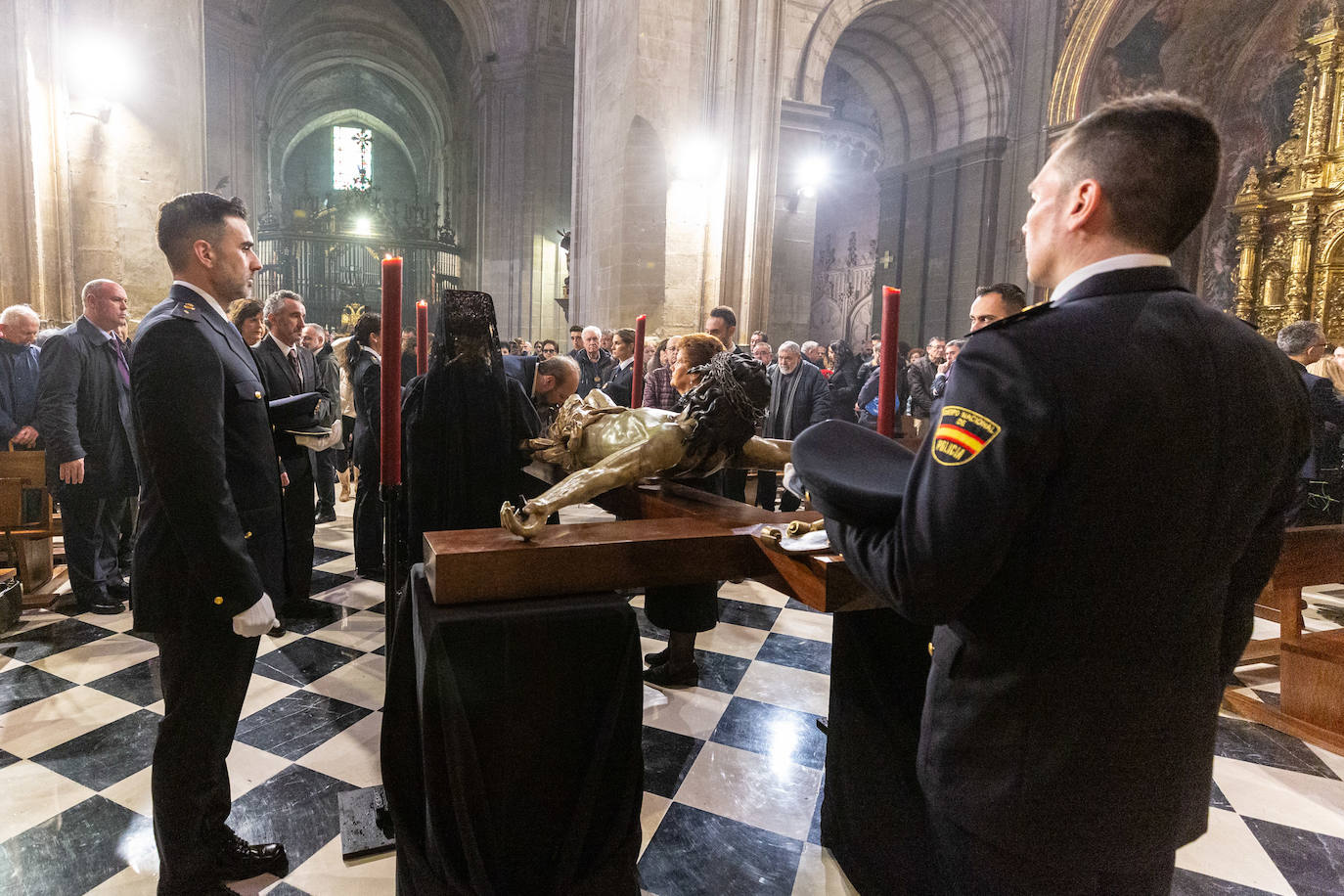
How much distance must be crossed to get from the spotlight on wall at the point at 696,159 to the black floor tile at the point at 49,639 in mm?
6900

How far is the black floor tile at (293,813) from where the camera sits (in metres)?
2.14

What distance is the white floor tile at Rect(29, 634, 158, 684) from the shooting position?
10.6 feet

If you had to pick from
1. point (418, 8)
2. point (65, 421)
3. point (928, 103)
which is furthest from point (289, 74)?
point (65, 421)

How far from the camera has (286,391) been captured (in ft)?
10.9

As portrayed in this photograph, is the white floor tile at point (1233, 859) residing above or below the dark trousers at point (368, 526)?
below

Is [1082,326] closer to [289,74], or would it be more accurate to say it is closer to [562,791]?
[562,791]

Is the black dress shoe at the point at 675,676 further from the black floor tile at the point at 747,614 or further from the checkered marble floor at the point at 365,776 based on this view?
the black floor tile at the point at 747,614

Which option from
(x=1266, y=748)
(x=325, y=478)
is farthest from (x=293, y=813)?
(x=325, y=478)

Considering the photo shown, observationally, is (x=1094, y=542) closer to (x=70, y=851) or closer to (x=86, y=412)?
(x=70, y=851)

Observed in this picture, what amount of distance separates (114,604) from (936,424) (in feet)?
15.7

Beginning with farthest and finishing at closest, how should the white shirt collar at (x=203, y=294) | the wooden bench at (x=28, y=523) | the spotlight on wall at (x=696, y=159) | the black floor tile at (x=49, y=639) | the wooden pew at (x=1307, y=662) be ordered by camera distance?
the spotlight on wall at (x=696, y=159)
the wooden bench at (x=28, y=523)
the black floor tile at (x=49, y=639)
the wooden pew at (x=1307, y=662)
the white shirt collar at (x=203, y=294)

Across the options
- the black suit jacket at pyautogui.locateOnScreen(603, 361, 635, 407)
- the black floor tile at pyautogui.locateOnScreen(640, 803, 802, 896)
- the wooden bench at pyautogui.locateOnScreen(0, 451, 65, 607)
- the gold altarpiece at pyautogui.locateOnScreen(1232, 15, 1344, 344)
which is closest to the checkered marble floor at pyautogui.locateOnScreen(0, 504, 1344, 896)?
the black floor tile at pyautogui.locateOnScreen(640, 803, 802, 896)

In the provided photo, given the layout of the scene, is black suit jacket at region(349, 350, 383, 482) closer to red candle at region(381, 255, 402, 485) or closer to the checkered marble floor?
the checkered marble floor

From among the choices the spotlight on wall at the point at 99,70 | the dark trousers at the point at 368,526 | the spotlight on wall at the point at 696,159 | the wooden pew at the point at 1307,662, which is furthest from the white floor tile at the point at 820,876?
the spotlight on wall at the point at 99,70
